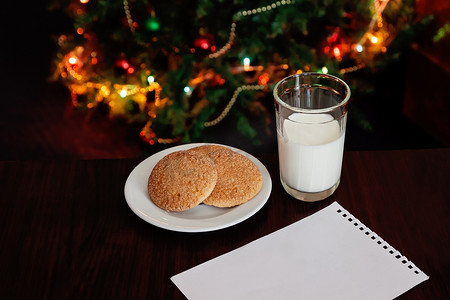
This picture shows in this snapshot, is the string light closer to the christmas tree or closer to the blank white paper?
the christmas tree

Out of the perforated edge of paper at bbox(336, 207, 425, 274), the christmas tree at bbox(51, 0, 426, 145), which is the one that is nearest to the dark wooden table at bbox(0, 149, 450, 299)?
the perforated edge of paper at bbox(336, 207, 425, 274)

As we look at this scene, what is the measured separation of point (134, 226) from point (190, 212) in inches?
3.4

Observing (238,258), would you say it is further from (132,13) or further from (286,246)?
(132,13)

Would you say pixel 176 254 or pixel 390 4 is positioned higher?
pixel 176 254

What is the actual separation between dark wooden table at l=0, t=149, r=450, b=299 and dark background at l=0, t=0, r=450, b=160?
34.8 inches

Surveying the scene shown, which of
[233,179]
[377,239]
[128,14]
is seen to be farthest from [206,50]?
[377,239]

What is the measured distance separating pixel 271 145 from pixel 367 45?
0.49 m

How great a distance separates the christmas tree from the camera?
1.69 m

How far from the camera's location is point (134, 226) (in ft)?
2.79

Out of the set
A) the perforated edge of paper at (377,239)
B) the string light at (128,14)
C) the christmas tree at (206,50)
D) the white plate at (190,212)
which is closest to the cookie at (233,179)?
the white plate at (190,212)

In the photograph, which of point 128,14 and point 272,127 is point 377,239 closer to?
point 128,14

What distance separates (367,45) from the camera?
1990 mm

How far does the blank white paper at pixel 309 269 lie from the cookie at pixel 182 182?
3.8 inches

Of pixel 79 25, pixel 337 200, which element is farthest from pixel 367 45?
pixel 337 200
